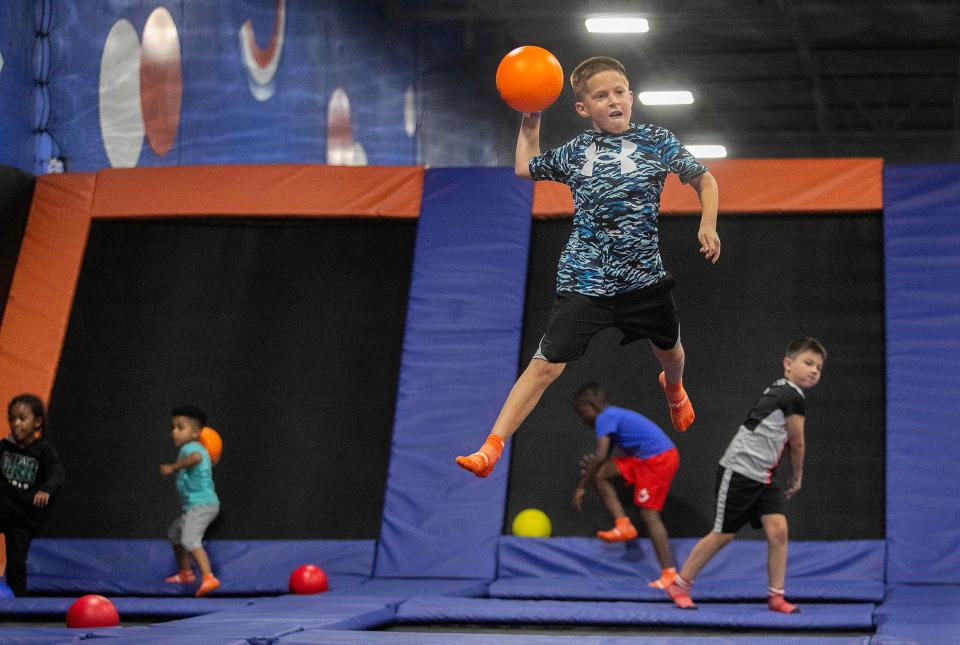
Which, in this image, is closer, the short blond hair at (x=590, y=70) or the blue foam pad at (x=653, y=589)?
the short blond hair at (x=590, y=70)

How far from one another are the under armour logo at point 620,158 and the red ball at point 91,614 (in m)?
2.57

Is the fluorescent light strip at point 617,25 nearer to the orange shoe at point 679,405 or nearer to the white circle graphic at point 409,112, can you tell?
the white circle graphic at point 409,112

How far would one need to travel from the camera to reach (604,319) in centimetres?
322

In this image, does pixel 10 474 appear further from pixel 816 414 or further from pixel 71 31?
pixel 816 414

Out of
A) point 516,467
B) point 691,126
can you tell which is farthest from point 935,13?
point 516,467

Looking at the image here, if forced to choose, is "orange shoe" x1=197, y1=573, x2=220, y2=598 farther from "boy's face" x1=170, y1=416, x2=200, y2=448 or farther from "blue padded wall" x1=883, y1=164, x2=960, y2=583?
"blue padded wall" x1=883, y1=164, x2=960, y2=583

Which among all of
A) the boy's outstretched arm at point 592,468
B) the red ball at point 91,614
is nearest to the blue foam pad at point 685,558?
the boy's outstretched arm at point 592,468

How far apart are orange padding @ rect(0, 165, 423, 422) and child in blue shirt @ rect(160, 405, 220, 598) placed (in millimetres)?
1449

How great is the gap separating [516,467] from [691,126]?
9.58m

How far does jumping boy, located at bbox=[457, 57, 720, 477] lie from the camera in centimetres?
319

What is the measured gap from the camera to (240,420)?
20.6ft

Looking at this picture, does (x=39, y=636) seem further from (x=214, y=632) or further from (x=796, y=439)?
(x=796, y=439)

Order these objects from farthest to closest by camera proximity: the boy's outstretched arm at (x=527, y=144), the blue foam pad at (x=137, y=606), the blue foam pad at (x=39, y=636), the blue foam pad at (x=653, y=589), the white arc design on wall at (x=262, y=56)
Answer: the white arc design on wall at (x=262, y=56) → the blue foam pad at (x=653, y=589) → the blue foam pad at (x=137, y=606) → the blue foam pad at (x=39, y=636) → the boy's outstretched arm at (x=527, y=144)

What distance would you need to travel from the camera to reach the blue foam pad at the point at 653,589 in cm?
505
